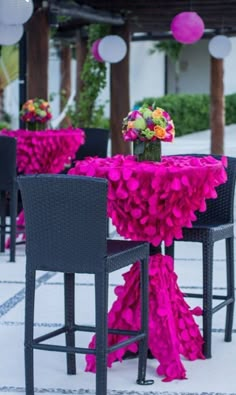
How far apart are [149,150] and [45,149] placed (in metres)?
3.47

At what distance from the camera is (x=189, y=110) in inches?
999

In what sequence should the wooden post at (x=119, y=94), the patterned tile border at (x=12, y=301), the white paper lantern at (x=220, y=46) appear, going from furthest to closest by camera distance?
1. the wooden post at (x=119, y=94)
2. the white paper lantern at (x=220, y=46)
3. the patterned tile border at (x=12, y=301)

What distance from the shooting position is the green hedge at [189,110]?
A: 2431 cm

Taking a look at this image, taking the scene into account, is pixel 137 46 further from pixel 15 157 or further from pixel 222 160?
pixel 222 160

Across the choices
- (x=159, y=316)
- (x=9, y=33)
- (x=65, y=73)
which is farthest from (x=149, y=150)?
(x=65, y=73)

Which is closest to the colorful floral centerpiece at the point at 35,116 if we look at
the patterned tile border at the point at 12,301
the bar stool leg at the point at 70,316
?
the patterned tile border at the point at 12,301

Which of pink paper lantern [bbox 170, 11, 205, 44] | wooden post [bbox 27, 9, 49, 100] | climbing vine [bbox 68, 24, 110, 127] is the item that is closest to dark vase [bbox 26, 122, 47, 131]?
wooden post [bbox 27, 9, 49, 100]

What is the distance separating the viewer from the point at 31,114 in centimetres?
829

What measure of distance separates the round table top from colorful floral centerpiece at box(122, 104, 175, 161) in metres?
0.06

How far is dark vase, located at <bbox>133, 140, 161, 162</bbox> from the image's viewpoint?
462 centimetres

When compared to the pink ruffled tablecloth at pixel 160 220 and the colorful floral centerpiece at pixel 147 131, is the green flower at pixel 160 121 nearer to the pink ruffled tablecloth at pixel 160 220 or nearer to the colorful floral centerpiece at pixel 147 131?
the colorful floral centerpiece at pixel 147 131

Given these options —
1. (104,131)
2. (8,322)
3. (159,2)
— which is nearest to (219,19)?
(159,2)

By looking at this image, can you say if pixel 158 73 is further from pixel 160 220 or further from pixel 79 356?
pixel 160 220

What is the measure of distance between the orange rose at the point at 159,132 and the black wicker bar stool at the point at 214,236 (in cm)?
44
